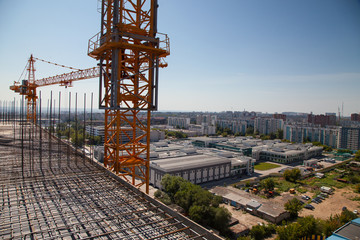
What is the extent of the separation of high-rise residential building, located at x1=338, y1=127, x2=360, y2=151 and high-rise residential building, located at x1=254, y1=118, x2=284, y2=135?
10868 millimetres

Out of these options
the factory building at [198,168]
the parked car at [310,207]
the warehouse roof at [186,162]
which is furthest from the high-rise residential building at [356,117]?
the parked car at [310,207]

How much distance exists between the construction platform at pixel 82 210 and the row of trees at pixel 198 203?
197 inches

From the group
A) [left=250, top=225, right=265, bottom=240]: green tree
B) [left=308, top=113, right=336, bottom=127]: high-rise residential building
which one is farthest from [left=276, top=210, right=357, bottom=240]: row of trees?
[left=308, top=113, right=336, bottom=127]: high-rise residential building

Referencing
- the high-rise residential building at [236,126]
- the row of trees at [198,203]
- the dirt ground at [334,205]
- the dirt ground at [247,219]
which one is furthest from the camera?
the high-rise residential building at [236,126]

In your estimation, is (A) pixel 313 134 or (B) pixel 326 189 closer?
(B) pixel 326 189

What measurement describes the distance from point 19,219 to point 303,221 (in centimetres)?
840

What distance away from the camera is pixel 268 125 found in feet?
135

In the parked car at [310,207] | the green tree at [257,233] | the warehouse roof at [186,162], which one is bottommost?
the parked car at [310,207]

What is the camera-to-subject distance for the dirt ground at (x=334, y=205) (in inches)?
419

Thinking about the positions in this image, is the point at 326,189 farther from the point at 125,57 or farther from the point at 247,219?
the point at 125,57

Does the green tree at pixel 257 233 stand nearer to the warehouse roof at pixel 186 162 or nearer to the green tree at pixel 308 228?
the green tree at pixel 308 228

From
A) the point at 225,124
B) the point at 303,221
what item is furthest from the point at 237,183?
the point at 225,124

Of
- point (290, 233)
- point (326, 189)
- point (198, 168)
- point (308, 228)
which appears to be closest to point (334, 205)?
point (326, 189)

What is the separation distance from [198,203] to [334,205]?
802 centimetres
